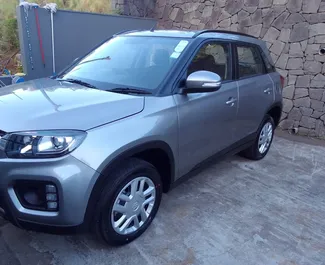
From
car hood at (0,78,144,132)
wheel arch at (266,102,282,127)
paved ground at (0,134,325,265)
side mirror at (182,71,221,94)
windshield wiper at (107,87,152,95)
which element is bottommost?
paved ground at (0,134,325,265)

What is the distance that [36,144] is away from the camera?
1893 millimetres

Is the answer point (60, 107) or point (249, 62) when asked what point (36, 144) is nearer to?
point (60, 107)

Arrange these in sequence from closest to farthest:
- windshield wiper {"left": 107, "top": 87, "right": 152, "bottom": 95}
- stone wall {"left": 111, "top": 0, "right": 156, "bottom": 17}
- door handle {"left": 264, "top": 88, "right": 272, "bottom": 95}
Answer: windshield wiper {"left": 107, "top": 87, "right": 152, "bottom": 95}
door handle {"left": 264, "top": 88, "right": 272, "bottom": 95}
stone wall {"left": 111, "top": 0, "right": 156, "bottom": 17}

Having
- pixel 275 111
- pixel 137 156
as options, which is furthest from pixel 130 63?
pixel 275 111

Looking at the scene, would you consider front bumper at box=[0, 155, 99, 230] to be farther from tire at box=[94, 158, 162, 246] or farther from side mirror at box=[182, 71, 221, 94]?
side mirror at box=[182, 71, 221, 94]

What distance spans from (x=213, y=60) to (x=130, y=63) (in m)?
0.89

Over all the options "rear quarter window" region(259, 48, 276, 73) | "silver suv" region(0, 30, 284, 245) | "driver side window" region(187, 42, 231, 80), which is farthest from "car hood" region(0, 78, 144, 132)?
"rear quarter window" region(259, 48, 276, 73)

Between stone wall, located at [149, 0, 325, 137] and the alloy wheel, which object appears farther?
stone wall, located at [149, 0, 325, 137]

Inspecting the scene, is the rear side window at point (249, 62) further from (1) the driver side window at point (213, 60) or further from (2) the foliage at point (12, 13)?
(2) the foliage at point (12, 13)

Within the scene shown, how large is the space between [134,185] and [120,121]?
530mm

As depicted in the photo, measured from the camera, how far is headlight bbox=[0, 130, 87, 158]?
74.4 inches

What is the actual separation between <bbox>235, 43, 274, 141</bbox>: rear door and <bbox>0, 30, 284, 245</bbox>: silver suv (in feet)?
0.06

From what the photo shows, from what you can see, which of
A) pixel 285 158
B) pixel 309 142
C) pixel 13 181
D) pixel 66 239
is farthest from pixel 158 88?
pixel 309 142

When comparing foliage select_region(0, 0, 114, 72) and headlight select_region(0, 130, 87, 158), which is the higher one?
foliage select_region(0, 0, 114, 72)
